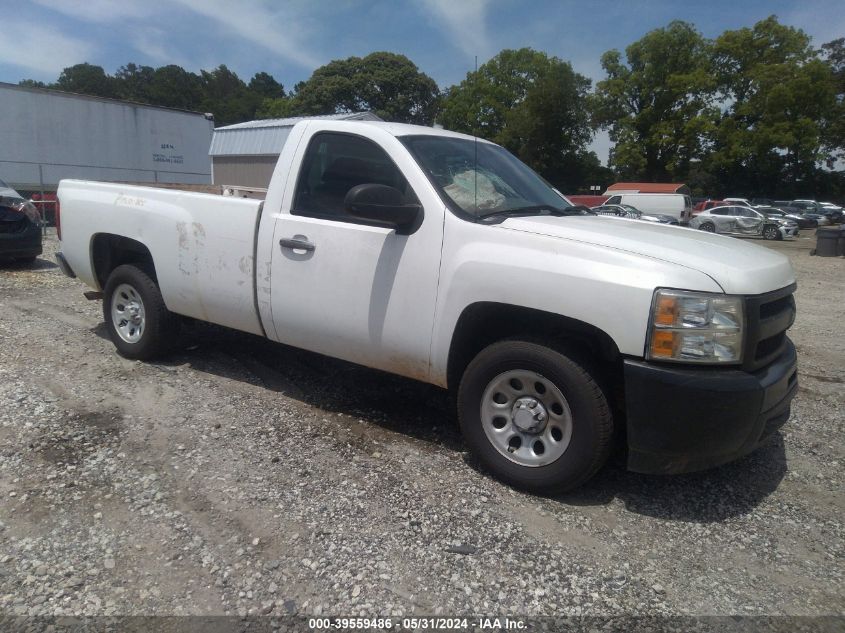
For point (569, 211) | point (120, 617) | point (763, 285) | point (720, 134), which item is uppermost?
point (720, 134)

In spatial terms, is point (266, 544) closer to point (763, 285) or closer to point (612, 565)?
point (612, 565)

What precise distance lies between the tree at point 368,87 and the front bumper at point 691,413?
5129cm

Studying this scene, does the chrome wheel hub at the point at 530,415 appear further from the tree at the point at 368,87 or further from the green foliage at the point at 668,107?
the tree at the point at 368,87

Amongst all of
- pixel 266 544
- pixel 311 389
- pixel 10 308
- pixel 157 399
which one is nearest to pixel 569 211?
pixel 311 389

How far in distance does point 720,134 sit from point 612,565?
5121 centimetres

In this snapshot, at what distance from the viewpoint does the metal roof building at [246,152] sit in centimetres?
2359

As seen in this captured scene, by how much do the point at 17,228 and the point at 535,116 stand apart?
119 feet

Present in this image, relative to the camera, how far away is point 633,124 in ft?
164

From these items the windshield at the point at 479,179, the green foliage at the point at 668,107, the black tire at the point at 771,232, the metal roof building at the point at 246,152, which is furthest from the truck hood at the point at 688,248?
A: the green foliage at the point at 668,107

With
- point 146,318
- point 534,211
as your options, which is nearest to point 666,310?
point 534,211

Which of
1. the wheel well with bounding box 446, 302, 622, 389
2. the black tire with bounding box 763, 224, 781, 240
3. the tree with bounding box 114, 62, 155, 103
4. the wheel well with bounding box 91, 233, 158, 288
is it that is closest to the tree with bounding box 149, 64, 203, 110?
the tree with bounding box 114, 62, 155, 103

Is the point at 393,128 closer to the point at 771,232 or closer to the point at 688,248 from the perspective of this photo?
the point at 688,248

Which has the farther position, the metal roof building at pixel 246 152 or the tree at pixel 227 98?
the tree at pixel 227 98

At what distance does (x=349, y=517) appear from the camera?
3053 millimetres
